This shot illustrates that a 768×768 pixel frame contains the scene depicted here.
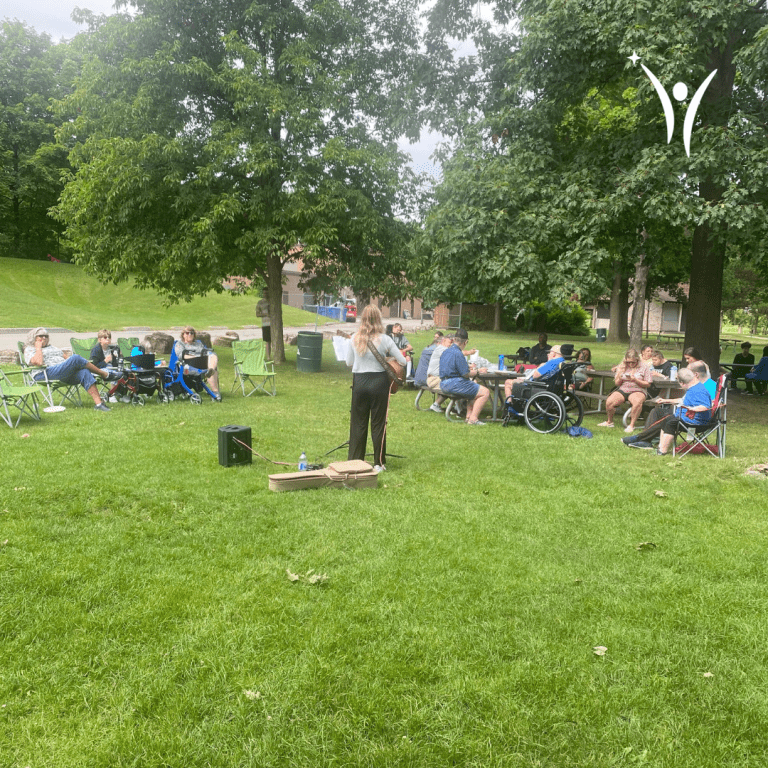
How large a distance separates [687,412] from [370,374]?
4.09 meters

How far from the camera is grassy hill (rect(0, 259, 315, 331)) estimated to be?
2711 centimetres

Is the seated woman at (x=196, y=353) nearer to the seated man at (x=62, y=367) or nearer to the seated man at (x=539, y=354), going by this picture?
the seated man at (x=62, y=367)

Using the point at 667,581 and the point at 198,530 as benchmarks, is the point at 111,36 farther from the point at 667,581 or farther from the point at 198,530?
the point at 667,581

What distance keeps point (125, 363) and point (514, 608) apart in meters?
8.51

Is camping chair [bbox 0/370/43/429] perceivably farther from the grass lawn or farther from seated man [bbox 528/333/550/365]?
seated man [bbox 528/333/550/365]

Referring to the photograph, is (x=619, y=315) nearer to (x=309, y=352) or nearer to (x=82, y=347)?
(x=309, y=352)

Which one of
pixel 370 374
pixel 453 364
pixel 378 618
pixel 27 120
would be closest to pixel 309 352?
pixel 453 364

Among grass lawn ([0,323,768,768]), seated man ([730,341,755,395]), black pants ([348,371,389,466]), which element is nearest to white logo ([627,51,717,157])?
grass lawn ([0,323,768,768])

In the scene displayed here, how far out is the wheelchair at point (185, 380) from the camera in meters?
10.4

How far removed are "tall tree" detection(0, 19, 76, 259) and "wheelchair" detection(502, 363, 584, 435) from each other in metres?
37.0

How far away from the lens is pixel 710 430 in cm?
761

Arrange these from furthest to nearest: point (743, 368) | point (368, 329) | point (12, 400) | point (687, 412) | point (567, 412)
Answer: point (743, 368) → point (567, 412) → point (12, 400) → point (687, 412) → point (368, 329)

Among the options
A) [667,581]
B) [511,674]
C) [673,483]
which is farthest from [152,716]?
[673,483]

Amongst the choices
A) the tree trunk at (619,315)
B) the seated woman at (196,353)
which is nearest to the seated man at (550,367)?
the seated woman at (196,353)
